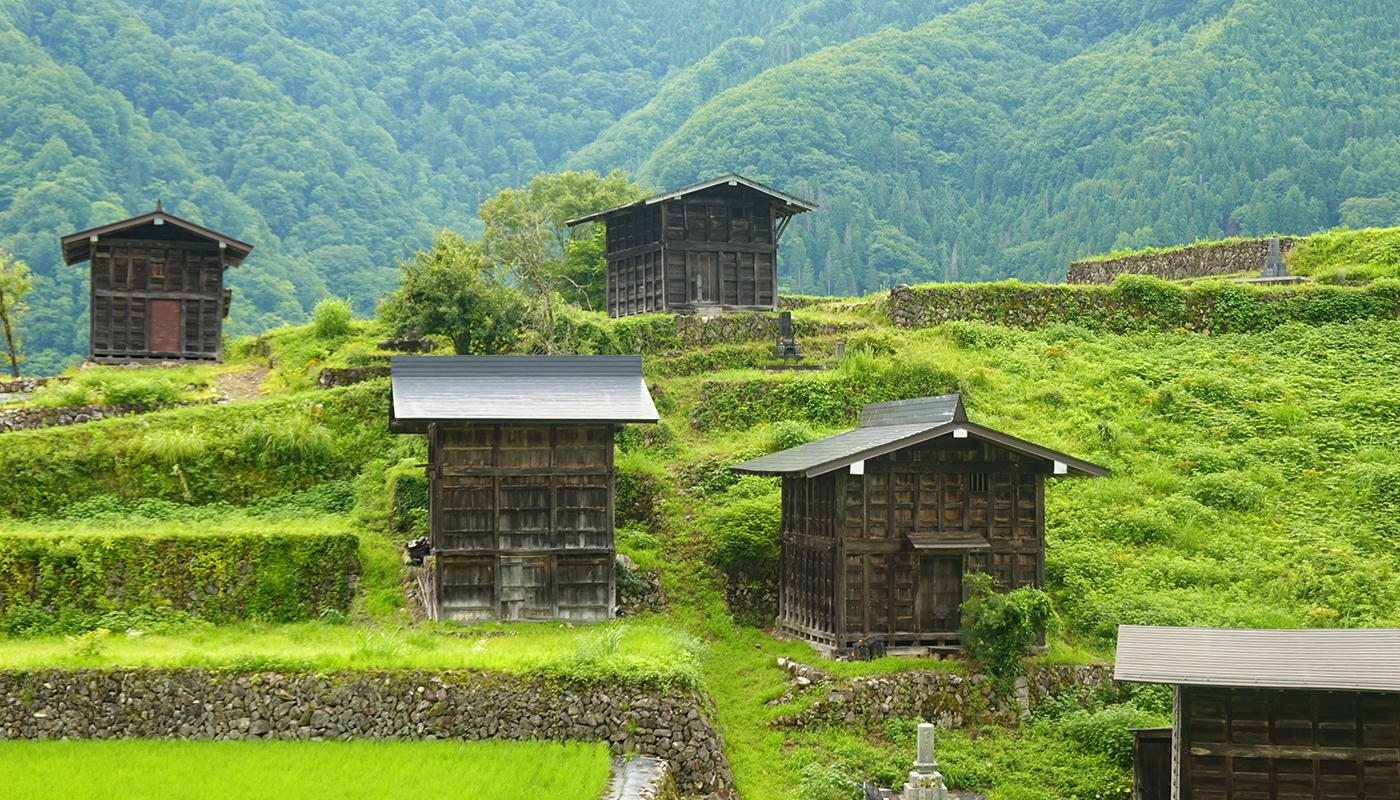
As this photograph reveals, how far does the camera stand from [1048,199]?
102750 mm

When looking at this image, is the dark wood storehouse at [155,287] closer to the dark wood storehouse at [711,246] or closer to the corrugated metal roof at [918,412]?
the dark wood storehouse at [711,246]

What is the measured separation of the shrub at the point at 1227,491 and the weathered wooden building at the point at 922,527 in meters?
6.31

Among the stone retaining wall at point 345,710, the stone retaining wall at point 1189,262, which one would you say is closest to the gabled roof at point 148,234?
the stone retaining wall at point 345,710

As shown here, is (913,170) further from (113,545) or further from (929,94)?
(113,545)

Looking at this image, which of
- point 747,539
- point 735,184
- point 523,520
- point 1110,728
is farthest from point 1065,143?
point 1110,728

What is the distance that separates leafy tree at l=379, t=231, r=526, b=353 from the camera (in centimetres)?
3531

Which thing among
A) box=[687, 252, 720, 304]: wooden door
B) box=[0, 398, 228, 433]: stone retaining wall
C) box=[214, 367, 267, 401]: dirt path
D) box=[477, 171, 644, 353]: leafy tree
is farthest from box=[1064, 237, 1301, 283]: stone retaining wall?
box=[0, 398, 228, 433]: stone retaining wall

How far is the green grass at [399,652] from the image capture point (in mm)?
20078

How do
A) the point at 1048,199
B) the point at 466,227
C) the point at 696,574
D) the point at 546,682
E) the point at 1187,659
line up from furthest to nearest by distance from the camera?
the point at 466,227
the point at 1048,199
the point at 696,574
the point at 546,682
the point at 1187,659

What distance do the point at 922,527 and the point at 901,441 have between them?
6.36 feet

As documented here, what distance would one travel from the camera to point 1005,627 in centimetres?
2278

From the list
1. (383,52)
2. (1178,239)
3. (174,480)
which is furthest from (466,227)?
(174,480)

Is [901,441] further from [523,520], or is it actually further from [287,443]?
[287,443]

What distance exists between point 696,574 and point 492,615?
15.4ft
